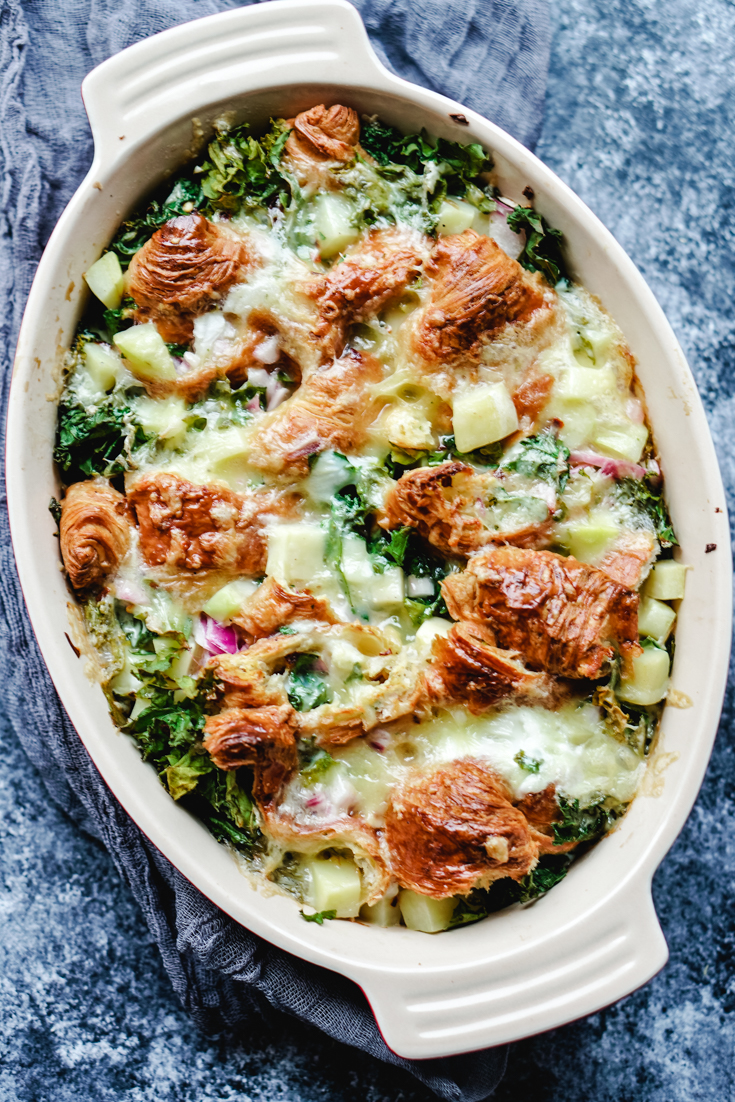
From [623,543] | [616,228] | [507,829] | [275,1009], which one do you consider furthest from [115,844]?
[616,228]

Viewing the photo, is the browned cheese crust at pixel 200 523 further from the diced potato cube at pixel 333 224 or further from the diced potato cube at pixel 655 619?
the diced potato cube at pixel 655 619

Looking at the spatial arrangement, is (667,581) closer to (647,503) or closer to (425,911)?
(647,503)

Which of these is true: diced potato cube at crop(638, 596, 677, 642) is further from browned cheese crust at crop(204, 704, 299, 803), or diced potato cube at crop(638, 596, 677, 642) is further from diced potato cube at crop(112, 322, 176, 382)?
diced potato cube at crop(112, 322, 176, 382)

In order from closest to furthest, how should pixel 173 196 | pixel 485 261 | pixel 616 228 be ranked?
pixel 485 261 < pixel 173 196 < pixel 616 228

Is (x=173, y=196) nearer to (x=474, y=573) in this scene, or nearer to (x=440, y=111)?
(x=440, y=111)

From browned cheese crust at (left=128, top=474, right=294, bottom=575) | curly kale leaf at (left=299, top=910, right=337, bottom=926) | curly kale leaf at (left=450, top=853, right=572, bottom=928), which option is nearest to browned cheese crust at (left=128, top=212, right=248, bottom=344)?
browned cheese crust at (left=128, top=474, right=294, bottom=575)

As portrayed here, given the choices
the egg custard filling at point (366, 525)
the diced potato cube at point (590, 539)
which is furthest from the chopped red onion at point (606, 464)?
the diced potato cube at point (590, 539)
